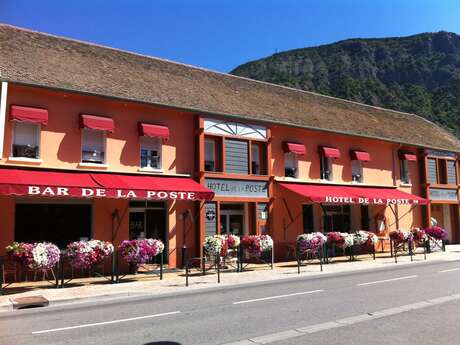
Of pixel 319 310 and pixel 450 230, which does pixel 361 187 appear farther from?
pixel 319 310

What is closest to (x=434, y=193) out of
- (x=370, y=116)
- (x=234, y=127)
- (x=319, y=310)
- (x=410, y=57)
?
(x=370, y=116)

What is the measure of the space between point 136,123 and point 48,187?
507 centimetres

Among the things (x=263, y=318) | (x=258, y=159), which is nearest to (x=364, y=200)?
(x=258, y=159)

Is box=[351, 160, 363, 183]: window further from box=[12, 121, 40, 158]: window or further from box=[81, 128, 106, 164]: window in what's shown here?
box=[12, 121, 40, 158]: window

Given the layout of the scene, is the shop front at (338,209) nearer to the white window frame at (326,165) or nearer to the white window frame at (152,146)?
the white window frame at (326,165)

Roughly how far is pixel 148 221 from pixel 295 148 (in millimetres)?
8174

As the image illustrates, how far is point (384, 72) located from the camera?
298ft

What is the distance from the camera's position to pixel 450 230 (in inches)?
1293

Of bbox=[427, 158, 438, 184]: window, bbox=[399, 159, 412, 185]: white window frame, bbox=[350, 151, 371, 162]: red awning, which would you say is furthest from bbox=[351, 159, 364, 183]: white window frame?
bbox=[427, 158, 438, 184]: window

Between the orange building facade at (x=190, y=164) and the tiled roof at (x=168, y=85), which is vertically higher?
the tiled roof at (x=168, y=85)

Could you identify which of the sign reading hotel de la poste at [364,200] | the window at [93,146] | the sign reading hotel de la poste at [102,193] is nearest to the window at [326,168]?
Answer: the sign reading hotel de la poste at [364,200]

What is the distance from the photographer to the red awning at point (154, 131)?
18.6 m

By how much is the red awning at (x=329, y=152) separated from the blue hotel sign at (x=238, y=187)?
13.8 feet

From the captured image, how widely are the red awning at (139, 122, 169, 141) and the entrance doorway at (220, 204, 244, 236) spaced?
4292mm
